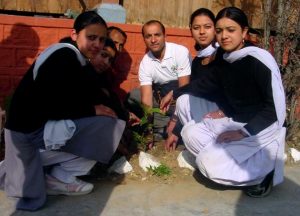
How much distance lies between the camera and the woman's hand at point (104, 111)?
3578mm

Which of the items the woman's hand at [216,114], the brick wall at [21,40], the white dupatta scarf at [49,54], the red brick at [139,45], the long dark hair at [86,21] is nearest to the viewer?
the white dupatta scarf at [49,54]

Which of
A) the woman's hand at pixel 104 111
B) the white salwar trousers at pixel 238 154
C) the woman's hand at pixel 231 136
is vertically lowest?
the white salwar trousers at pixel 238 154

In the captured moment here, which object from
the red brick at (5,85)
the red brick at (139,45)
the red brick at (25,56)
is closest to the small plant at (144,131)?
the red brick at (139,45)

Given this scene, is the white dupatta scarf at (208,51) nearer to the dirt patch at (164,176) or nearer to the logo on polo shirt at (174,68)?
the logo on polo shirt at (174,68)

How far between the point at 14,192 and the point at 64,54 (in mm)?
1062

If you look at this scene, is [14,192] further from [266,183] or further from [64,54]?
[266,183]

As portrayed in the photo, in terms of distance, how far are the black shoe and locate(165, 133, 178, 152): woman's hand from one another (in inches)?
41.2

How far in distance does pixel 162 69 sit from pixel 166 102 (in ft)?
1.46

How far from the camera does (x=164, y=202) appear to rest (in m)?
3.54

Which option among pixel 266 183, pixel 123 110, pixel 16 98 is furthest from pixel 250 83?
pixel 16 98

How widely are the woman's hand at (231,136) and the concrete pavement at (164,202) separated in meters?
0.46

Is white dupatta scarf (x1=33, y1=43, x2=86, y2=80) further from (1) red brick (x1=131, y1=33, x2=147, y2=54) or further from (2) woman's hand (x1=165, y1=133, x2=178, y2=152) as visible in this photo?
(1) red brick (x1=131, y1=33, x2=147, y2=54)

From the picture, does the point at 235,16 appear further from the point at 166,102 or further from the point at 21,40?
the point at 21,40

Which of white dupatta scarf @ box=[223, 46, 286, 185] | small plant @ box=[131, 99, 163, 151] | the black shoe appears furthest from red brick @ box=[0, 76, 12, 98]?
the black shoe
